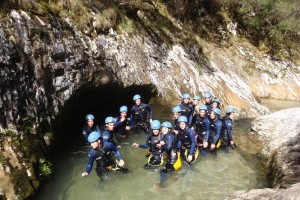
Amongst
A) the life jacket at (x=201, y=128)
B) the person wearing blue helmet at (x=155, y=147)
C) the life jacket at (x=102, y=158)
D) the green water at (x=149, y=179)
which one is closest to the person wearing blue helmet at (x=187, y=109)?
the life jacket at (x=201, y=128)

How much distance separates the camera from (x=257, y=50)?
70.3ft

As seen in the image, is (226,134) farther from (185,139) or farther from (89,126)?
(89,126)

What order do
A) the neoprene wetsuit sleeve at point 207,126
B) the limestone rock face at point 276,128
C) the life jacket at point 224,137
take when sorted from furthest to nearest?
the life jacket at point 224,137 < the limestone rock face at point 276,128 < the neoprene wetsuit sleeve at point 207,126

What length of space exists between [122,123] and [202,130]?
3.31 metres

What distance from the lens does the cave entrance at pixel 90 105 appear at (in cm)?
1023

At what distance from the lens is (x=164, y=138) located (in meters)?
8.89

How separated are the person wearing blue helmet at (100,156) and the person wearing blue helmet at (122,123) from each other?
268 cm

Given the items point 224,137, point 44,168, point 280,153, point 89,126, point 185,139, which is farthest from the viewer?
point 224,137

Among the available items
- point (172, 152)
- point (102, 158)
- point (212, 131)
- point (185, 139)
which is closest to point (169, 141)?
point (172, 152)

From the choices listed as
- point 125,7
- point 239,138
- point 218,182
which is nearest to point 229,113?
point 239,138

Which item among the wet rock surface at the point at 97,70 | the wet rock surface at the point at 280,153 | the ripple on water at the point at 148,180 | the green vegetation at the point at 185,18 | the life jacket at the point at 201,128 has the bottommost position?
the ripple on water at the point at 148,180

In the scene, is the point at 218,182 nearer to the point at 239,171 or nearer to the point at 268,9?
the point at 239,171

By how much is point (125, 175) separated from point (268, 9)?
19.2 m

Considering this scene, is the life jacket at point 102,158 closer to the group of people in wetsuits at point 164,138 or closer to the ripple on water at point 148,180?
the group of people in wetsuits at point 164,138
